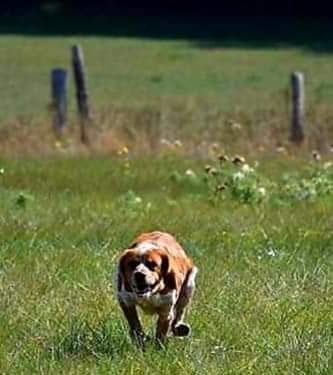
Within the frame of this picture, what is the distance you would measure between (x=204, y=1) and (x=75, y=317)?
1638 inches

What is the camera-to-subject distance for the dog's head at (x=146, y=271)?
6492 mm


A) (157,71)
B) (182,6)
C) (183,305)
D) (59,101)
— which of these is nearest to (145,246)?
(183,305)

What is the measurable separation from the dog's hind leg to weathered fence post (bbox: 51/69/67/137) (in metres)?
12.3

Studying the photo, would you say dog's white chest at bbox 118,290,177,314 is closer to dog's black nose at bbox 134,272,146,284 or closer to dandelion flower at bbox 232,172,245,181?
dog's black nose at bbox 134,272,146,284

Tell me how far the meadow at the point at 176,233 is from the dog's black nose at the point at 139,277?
39 centimetres

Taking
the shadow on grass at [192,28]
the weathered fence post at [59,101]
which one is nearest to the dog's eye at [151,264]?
the weathered fence post at [59,101]

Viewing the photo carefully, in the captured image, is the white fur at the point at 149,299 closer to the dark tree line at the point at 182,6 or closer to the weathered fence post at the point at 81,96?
the weathered fence post at the point at 81,96

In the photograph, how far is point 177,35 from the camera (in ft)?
144

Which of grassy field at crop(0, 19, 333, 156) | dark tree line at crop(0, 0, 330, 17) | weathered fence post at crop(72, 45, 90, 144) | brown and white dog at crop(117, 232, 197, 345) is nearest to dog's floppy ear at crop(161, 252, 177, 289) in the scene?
brown and white dog at crop(117, 232, 197, 345)

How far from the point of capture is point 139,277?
6.48m

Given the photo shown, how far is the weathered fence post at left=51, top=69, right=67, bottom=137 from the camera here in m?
19.5

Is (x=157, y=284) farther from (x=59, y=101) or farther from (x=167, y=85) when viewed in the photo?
(x=167, y=85)

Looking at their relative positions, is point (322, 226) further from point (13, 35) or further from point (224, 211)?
point (13, 35)

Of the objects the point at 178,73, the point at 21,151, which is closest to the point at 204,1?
the point at 178,73
